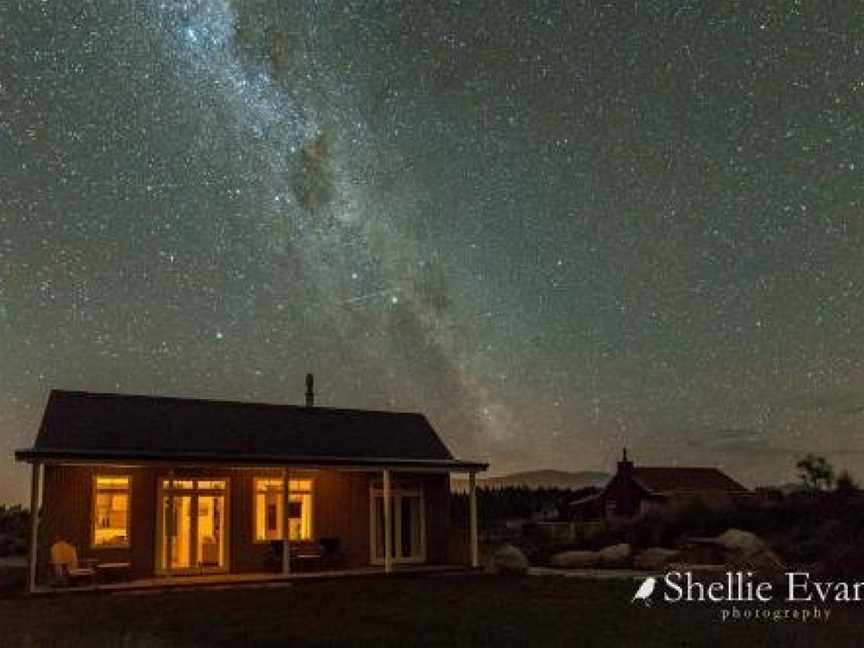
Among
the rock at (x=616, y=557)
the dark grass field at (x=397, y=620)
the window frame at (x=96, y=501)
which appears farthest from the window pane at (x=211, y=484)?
the rock at (x=616, y=557)

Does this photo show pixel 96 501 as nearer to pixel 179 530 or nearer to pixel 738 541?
pixel 179 530

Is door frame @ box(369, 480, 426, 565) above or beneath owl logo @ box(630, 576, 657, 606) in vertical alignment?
above

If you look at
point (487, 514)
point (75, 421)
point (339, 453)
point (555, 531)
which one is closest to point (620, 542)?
point (555, 531)

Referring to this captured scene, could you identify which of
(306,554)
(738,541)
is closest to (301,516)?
(306,554)

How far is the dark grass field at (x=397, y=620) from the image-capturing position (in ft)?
33.9

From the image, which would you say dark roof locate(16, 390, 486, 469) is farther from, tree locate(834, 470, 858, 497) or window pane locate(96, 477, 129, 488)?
tree locate(834, 470, 858, 497)

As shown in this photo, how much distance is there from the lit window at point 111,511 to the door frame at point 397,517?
17.7ft

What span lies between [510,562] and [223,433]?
6420mm

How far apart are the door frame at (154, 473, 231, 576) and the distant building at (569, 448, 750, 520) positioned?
78.6 ft

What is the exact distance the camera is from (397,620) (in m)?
12.2

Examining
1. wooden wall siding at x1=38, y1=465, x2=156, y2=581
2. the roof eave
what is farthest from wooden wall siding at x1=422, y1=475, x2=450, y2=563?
wooden wall siding at x1=38, y1=465, x2=156, y2=581

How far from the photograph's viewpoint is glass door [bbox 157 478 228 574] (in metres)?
18.8

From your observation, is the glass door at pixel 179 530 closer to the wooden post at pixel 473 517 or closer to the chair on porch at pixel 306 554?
the chair on porch at pixel 306 554

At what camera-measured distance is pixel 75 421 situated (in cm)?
1856
